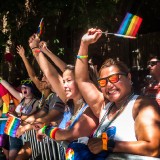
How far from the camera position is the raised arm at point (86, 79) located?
3285 mm

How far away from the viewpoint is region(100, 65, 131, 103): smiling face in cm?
299

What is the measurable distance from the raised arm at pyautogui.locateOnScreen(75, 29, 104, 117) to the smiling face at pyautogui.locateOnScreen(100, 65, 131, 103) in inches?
11.3

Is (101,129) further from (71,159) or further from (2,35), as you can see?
(2,35)

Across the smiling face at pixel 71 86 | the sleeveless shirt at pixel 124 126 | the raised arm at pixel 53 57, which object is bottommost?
the sleeveless shirt at pixel 124 126

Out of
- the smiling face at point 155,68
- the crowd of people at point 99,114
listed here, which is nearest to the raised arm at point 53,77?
the crowd of people at point 99,114

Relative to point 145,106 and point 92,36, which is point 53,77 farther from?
point 145,106

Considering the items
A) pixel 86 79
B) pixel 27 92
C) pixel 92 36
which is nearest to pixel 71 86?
pixel 86 79

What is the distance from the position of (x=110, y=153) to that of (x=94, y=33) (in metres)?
1.14

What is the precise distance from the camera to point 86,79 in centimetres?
336

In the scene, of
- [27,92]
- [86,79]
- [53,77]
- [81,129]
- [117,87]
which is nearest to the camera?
[117,87]

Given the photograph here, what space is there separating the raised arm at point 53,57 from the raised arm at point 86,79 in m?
1.32

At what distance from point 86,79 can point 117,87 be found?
45 cm

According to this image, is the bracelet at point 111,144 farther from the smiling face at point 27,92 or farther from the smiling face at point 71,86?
the smiling face at point 27,92

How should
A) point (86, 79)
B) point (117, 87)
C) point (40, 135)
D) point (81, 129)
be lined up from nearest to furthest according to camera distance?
point (117, 87)
point (81, 129)
point (86, 79)
point (40, 135)
